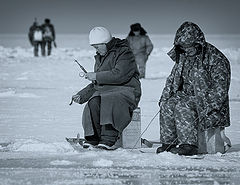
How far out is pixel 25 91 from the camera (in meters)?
13.2

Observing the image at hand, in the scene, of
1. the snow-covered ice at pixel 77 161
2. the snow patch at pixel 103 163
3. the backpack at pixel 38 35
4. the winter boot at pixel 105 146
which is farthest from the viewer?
the backpack at pixel 38 35

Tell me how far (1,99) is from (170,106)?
6.30m

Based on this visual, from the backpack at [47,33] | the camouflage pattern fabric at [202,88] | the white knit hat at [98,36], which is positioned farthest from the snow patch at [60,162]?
the backpack at [47,33]

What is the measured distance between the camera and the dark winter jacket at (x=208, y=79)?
19.1 ft

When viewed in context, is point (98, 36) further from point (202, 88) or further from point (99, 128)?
point (202, 88)

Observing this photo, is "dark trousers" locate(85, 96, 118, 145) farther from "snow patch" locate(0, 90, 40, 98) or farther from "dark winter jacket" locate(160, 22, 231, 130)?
"snow patch" locate(0, 90, 40, 98)

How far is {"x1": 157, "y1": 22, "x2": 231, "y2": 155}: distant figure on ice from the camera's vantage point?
581cm

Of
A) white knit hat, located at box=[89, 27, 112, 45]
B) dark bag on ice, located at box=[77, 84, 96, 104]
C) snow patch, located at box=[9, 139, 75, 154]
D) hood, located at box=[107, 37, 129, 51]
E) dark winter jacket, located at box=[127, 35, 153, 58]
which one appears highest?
dark winter jacket, located at box=[127, 35, 153, 58]

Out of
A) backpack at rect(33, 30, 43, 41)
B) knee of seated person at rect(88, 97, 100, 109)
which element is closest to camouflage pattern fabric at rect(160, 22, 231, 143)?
knee of seated person at rect(88, 97, 100, 109)

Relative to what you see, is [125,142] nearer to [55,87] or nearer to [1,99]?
[1,99]

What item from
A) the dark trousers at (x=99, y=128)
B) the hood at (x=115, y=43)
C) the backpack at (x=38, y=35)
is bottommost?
the dark trousers at (x=99, y=128)

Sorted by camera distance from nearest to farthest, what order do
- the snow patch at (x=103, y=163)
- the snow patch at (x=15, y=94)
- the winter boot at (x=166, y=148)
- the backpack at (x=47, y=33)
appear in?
1. the snow patch at (x=103, y=163)
2. the winter boot at (x=166, y=148)
3. the snow patch at (x=15, y=94)
4. the backpack at (x=47, y=33)

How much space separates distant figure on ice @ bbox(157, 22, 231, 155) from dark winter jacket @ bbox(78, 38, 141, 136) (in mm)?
418

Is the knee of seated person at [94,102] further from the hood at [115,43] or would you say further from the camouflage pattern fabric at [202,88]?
the camouflage pattern fabric at [202,88]
